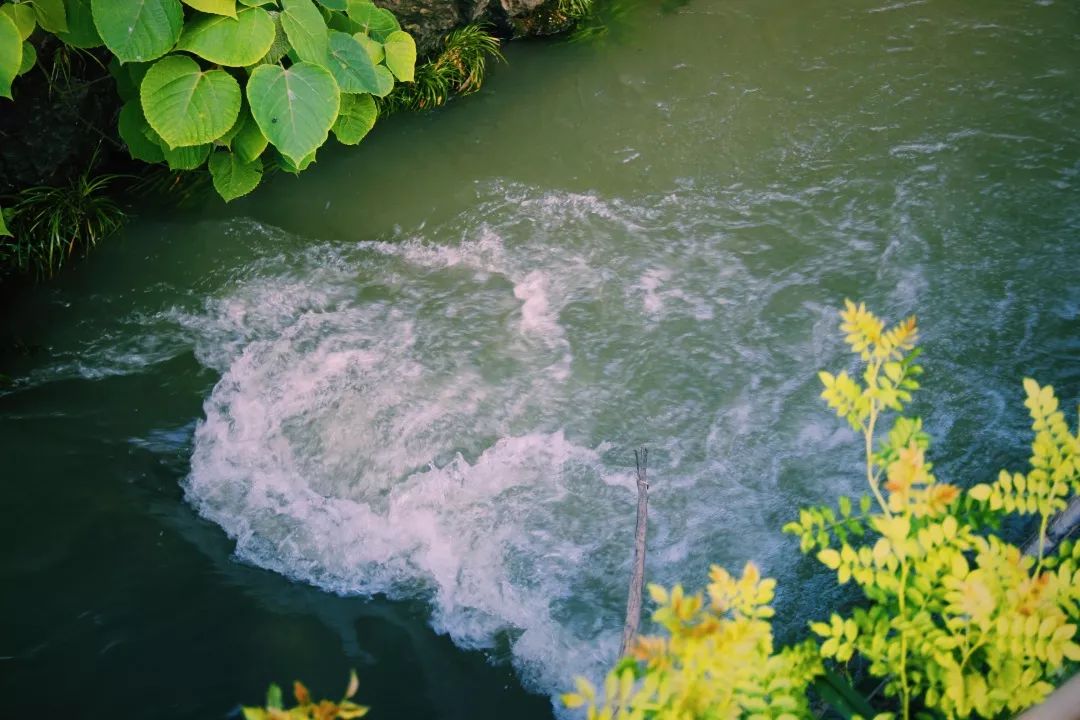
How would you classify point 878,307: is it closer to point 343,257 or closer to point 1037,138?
A: point 1037,138

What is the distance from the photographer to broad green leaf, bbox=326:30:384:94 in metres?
3.75

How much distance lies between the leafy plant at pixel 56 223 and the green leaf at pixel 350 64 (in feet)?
5.73

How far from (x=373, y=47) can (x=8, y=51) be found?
62.5 inches

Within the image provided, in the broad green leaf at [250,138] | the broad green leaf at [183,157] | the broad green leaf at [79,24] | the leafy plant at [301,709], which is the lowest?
the leafy plant at [301,709]

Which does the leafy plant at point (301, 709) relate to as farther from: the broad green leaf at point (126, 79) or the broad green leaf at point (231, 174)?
the broad green leaf at point (126, 79)

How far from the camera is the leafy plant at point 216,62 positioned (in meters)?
3.21

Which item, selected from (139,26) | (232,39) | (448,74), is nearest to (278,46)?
(232,39)

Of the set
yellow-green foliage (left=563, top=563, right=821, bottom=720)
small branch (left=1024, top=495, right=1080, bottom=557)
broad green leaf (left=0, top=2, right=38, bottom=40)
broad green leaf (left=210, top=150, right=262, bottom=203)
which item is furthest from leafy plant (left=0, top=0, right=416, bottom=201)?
small branch (left=1024, top=495, right=1080, bottom=557)

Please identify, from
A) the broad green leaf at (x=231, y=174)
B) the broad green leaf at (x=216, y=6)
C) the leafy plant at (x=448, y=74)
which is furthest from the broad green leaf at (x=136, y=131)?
the leafy plant at (x=448, y=74)

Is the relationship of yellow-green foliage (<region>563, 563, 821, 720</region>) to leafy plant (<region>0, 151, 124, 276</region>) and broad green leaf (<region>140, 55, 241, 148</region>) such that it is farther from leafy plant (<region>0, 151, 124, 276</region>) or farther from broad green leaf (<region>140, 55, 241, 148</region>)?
leafy plant (<region>0, 151, 124, 276</region>)

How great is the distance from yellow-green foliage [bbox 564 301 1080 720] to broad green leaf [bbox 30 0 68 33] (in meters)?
3.33

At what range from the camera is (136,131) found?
3865 millimetres

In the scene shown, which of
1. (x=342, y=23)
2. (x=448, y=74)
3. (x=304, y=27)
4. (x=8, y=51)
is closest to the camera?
(x=8, y=51)

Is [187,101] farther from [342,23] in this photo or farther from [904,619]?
[904,619]
